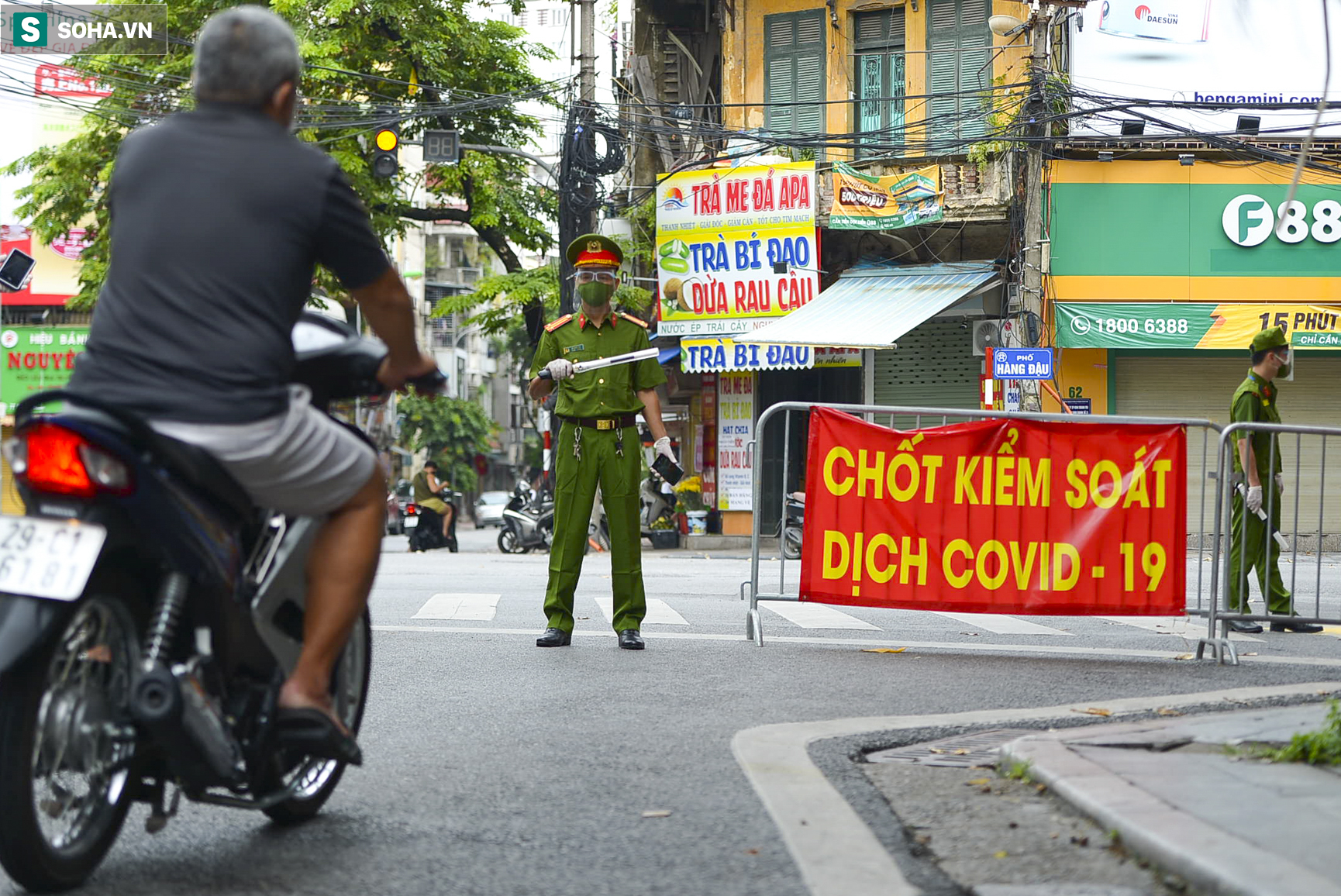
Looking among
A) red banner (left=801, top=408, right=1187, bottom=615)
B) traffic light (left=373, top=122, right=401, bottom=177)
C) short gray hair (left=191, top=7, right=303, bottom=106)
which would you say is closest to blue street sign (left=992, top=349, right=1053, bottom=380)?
traffic light (left=373, top=122, right=401, bottom=177)

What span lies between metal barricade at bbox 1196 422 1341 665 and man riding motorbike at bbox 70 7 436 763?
222 inches

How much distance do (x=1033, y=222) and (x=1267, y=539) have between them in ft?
44.8

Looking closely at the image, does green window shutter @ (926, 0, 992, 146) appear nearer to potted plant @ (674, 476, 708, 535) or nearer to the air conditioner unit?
the air conditioner unit

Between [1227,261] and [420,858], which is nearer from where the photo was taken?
[420,858]

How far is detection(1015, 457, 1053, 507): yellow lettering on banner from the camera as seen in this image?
8188mm

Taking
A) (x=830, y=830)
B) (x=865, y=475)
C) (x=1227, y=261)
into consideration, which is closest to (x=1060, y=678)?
(x=865, y=475)

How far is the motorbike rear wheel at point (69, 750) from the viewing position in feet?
9.68

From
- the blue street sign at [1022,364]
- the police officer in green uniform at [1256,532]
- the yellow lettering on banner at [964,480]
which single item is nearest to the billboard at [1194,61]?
the blue street sign at [1022,364]

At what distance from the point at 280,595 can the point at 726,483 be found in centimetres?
2238

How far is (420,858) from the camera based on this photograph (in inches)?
142

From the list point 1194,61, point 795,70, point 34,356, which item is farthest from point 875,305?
point 34,356

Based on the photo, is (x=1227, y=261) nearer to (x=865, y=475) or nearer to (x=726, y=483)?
(x=726, y=483)

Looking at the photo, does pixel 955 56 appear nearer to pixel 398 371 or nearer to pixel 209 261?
pixel 398 371

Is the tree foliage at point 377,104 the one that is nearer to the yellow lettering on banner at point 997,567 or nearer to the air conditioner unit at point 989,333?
the air conditioner unit at point 989,333
